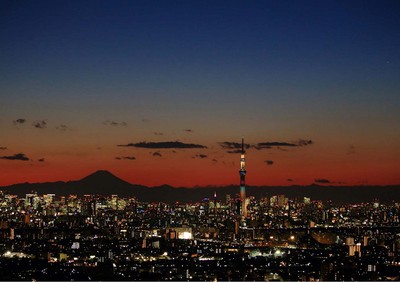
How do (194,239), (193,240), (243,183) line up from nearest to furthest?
1. (193,240)
2. (194,239)
3. (243,183)

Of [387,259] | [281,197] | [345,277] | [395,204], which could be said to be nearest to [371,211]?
[395,204]

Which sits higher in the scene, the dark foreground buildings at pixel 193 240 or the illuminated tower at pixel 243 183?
the illuminated tower at pixel 243 183

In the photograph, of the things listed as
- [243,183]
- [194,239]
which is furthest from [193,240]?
[243,183]

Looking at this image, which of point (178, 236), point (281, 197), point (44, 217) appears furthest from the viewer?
Result: point (281, 197)

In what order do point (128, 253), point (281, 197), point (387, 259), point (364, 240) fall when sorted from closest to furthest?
point (387, 259), point (128, 253), point (364, 240), point (281, 197)

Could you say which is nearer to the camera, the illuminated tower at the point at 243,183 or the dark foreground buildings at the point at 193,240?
the dark foreground buildings at the point at 193,240

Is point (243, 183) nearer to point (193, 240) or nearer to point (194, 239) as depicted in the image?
point (194, 239)

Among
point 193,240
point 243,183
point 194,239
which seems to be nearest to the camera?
point 193,240

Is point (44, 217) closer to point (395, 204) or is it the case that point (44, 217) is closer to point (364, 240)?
point (364, 240)

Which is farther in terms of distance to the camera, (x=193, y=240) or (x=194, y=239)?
(x=194, y=239)

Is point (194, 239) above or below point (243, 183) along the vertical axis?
below

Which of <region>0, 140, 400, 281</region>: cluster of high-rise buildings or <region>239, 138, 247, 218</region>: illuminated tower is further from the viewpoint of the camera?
<region>239, 138, 247, 218</region>: illuminated tower
